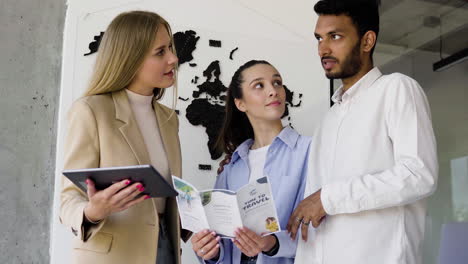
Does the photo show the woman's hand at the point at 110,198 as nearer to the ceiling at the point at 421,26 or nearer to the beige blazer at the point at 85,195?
the beige blazer at the point at 85,195

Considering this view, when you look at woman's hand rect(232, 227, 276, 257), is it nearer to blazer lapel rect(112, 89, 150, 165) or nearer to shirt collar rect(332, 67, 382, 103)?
blazer lapel rect(112, 89, 150, 165)

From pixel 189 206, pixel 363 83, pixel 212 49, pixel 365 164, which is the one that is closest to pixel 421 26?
pixel 212 49

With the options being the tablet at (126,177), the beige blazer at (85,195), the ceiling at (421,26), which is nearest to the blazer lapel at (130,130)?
the beige blazer at (85,195)

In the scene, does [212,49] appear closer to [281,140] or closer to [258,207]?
[281,140]

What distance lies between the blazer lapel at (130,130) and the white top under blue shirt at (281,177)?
0.62 metres

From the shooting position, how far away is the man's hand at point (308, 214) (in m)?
2.01

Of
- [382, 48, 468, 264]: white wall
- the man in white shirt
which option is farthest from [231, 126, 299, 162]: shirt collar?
[382, 48, 468, 264]: white wall

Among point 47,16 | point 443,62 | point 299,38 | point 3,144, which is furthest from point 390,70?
point 3,144

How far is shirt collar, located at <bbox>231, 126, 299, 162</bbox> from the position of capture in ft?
8.79

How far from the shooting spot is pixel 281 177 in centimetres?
259

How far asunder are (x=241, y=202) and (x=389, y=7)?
8.12 ft

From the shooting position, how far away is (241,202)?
6.80ft

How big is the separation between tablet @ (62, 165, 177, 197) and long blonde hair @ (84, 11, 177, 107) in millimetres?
482

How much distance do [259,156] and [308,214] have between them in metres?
0.75
